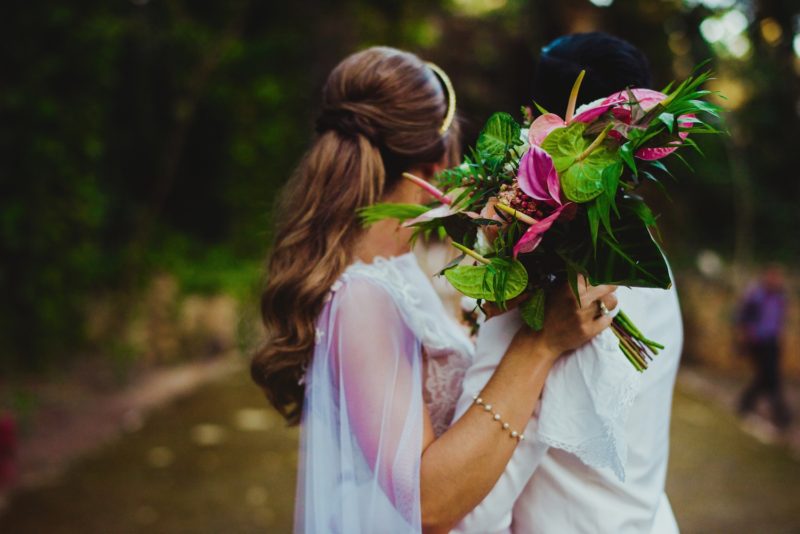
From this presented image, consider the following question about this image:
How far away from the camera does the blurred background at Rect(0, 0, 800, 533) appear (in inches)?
259

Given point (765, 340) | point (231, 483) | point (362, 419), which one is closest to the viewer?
point (362, 419)

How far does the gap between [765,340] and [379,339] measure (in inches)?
334

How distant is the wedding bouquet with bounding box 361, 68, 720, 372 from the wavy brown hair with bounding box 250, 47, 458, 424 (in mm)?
365

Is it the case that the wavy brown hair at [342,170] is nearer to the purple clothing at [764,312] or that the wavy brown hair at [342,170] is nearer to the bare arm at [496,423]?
the bare arm at [496,423]

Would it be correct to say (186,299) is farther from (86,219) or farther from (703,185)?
(703,185)

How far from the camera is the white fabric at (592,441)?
1729mm

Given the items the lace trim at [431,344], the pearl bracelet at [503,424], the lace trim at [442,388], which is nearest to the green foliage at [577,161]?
the pearl bracelet at [503,424]

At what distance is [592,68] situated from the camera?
6.15 feet

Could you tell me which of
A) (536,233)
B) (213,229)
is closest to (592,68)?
(536,233)

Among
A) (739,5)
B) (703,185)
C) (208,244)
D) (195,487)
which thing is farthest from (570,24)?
(208,244)

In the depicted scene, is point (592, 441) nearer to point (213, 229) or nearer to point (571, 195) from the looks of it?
point (571, 195)

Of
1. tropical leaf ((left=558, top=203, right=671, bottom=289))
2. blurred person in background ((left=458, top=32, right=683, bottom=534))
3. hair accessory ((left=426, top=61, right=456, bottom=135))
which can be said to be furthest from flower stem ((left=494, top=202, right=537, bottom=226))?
hair accessory ((left=426, top=61, right=456, bottom=135))

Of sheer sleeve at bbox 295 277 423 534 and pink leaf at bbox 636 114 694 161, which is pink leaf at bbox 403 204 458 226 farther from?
pink leaf at bbox 636 114 694 161

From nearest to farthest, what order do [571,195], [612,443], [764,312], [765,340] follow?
1. [571,195]
2. [612,443]
3. [765,340]
4. [764,312]
